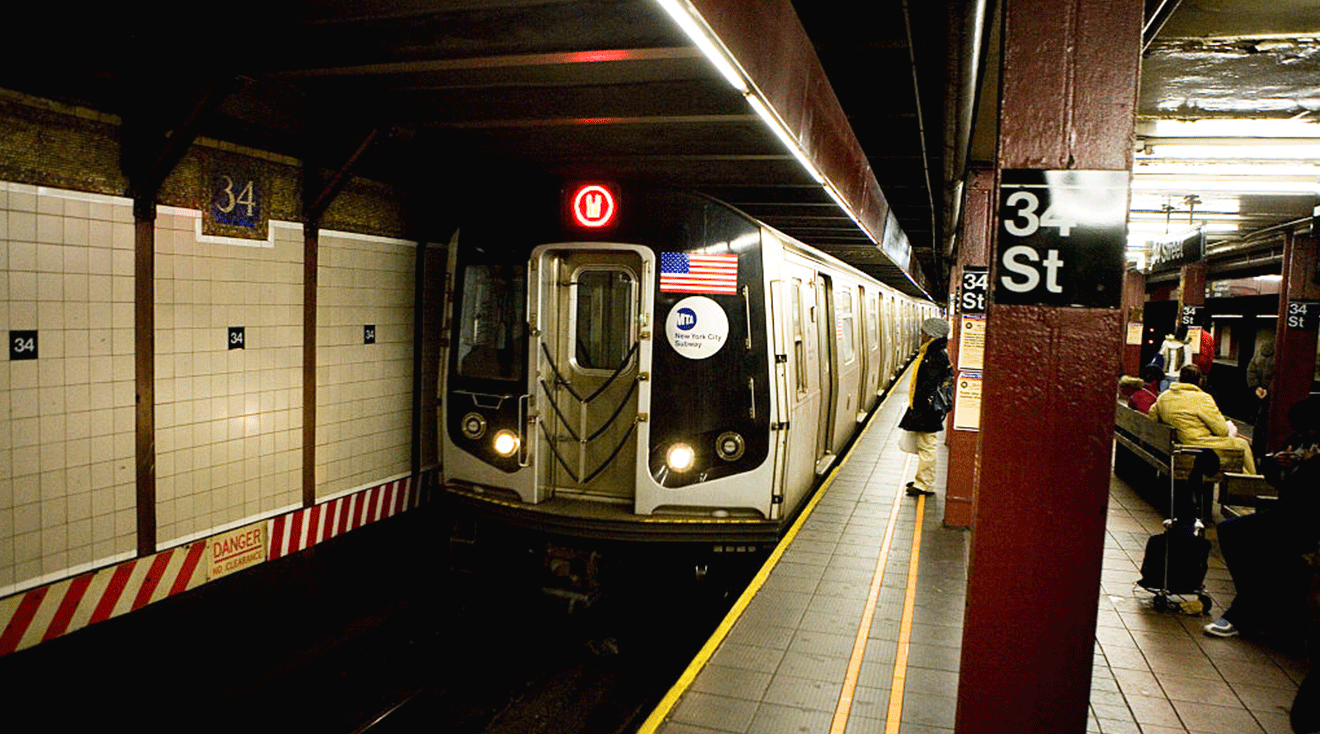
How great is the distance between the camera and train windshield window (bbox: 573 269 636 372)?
19.1 ft

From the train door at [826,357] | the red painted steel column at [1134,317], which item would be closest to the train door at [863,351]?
the train door at [826,357]

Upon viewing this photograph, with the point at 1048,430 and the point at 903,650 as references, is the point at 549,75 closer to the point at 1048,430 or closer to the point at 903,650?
the point at 1048,430

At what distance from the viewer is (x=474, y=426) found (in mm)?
5914

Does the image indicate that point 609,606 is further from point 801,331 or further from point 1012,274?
point 1012,274

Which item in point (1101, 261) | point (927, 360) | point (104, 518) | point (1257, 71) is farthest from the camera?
point (927, 360)

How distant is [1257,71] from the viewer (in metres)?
5.04

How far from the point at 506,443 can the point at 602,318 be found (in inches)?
43.2

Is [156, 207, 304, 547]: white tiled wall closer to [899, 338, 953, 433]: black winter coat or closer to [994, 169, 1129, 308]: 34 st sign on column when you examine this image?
[994, 169, 1129, 308]: 34 st sign on column

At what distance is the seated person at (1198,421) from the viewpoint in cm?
741

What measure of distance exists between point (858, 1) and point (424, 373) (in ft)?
14.5

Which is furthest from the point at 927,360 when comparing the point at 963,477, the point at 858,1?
the point at 858,1

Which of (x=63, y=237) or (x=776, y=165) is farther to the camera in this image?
(x=776, y=165)

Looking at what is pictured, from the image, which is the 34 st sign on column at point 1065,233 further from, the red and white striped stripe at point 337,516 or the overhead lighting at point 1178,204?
the overhead lighting at point 1178,204

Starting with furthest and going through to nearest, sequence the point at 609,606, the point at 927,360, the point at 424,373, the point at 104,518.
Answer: the point at 927,360
the point at 424,373
the point at 609,606
the point at 104,518
